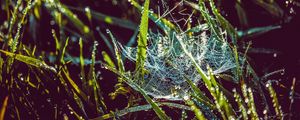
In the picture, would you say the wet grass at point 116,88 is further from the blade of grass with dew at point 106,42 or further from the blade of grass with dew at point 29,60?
the blade of grass with dew at point 106,42

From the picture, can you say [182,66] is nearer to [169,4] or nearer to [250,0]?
[169,4]

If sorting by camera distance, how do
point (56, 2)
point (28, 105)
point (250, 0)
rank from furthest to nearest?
point (250, 0) → point (56, 2) → point (28, 105)

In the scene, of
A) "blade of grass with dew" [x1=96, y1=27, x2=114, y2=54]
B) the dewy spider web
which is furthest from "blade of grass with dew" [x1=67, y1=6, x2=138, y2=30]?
the dewy spider web

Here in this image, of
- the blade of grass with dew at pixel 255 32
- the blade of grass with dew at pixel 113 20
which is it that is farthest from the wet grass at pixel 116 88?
the blade of grass with dew at pixel 113 20

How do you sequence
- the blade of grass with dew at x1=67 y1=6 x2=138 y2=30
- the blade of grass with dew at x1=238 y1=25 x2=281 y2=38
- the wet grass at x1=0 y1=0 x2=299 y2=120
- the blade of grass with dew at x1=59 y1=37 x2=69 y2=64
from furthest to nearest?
the blade of grass with dew at x1=67 y1=6 x2=138 y2=30, the blade of grass with dew at x1=238 y1=25 x2=281 y2=38, the blade of grass with dew at x1=59 y1=37 x2=69 y2=64, the wet grass at x1=0 y1=0 x2=299 y2=120

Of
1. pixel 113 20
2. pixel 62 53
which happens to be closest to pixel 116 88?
pixel 62 53

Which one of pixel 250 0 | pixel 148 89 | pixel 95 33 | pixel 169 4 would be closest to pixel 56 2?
pixel 95 33

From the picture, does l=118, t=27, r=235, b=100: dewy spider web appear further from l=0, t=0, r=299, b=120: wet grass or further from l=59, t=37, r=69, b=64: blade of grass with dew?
l=59, t=37, r=69, b=64: blade of grass with dew

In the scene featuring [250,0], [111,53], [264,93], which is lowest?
[264,93]

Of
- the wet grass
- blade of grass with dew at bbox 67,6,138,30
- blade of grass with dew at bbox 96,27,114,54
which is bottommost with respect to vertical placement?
the wet grass

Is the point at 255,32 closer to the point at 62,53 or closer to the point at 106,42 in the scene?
the point at 106,42
